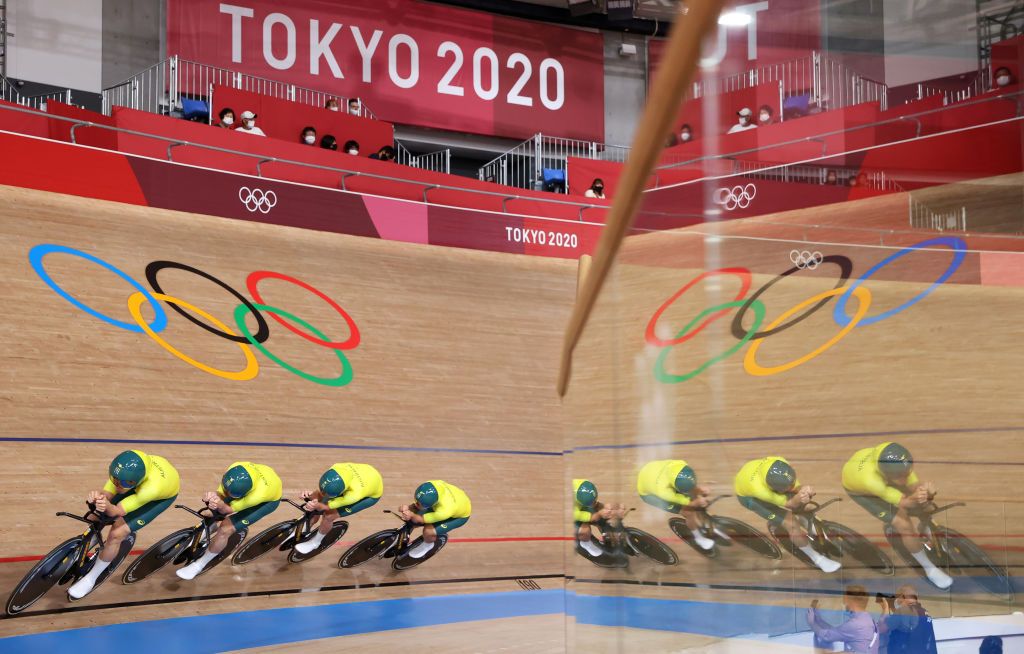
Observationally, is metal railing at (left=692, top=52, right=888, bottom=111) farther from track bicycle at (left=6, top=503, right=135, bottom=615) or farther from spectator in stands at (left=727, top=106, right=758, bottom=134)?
track bicycle at (left=6, top=503, right=135, bottom=615)

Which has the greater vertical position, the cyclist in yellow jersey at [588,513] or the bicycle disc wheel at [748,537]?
the bicycle disc wheel at [748,537]

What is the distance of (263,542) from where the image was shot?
8.04 m

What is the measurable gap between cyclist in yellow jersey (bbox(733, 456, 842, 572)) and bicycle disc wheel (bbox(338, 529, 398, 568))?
7538 millimetres

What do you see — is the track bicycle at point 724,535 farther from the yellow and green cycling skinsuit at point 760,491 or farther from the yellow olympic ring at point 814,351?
the yellow olympic ring at point 814,351

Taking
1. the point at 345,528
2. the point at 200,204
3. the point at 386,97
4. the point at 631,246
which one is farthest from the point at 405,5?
the point at 631,246

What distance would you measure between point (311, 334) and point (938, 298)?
27.2ft

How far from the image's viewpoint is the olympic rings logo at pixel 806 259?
129 centimetres

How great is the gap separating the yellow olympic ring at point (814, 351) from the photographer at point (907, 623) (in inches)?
13.6

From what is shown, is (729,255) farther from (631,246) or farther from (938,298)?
(631,246)

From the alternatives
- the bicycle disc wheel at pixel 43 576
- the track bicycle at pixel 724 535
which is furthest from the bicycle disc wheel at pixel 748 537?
the bicycle disc wheel at pixel 43 576

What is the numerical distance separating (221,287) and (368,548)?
2.65m

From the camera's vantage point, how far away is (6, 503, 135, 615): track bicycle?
684 centimetres

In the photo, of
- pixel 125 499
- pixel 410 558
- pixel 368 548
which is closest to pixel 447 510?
pixel 410 558

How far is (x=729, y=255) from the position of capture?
53.0 inches
